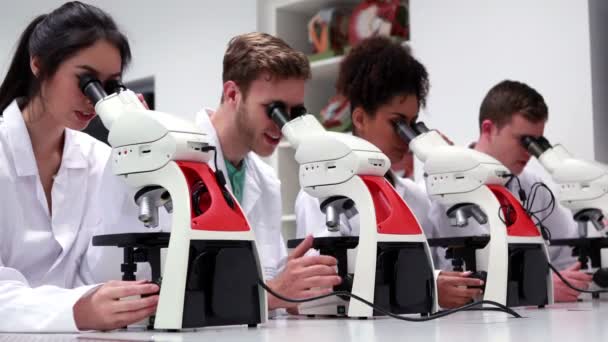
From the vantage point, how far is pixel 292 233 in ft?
13.6

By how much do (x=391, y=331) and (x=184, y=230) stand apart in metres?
0.42

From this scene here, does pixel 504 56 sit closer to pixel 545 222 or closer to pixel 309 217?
pixel 545 222

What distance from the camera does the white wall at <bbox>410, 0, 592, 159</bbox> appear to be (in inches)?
132

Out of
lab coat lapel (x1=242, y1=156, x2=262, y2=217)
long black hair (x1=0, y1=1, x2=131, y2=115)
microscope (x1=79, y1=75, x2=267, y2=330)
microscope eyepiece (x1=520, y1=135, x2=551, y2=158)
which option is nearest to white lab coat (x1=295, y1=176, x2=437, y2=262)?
lab coat lapel (x1=242, y1=156, x2=262, y2=217)

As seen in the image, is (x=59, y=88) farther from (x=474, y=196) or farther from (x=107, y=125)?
(x=474, y=196)

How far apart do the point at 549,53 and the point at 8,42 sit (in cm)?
376

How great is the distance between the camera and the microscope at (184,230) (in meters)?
1.44

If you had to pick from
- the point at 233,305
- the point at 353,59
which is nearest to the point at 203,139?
the point at 233,305

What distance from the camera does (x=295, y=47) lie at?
4.17 m

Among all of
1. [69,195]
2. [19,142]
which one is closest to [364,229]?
[69,195]

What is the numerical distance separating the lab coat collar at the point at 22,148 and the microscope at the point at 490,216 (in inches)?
34.2

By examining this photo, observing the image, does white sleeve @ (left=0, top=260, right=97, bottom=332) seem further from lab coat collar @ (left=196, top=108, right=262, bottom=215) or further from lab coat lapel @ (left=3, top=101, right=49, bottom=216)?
lab coat collar @ (left=196, top=108, right=262, bottom=215)

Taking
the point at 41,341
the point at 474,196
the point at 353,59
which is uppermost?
the point at 353,59

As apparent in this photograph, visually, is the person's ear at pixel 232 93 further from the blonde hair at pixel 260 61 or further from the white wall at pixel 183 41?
the white wall at pixel 183 41
